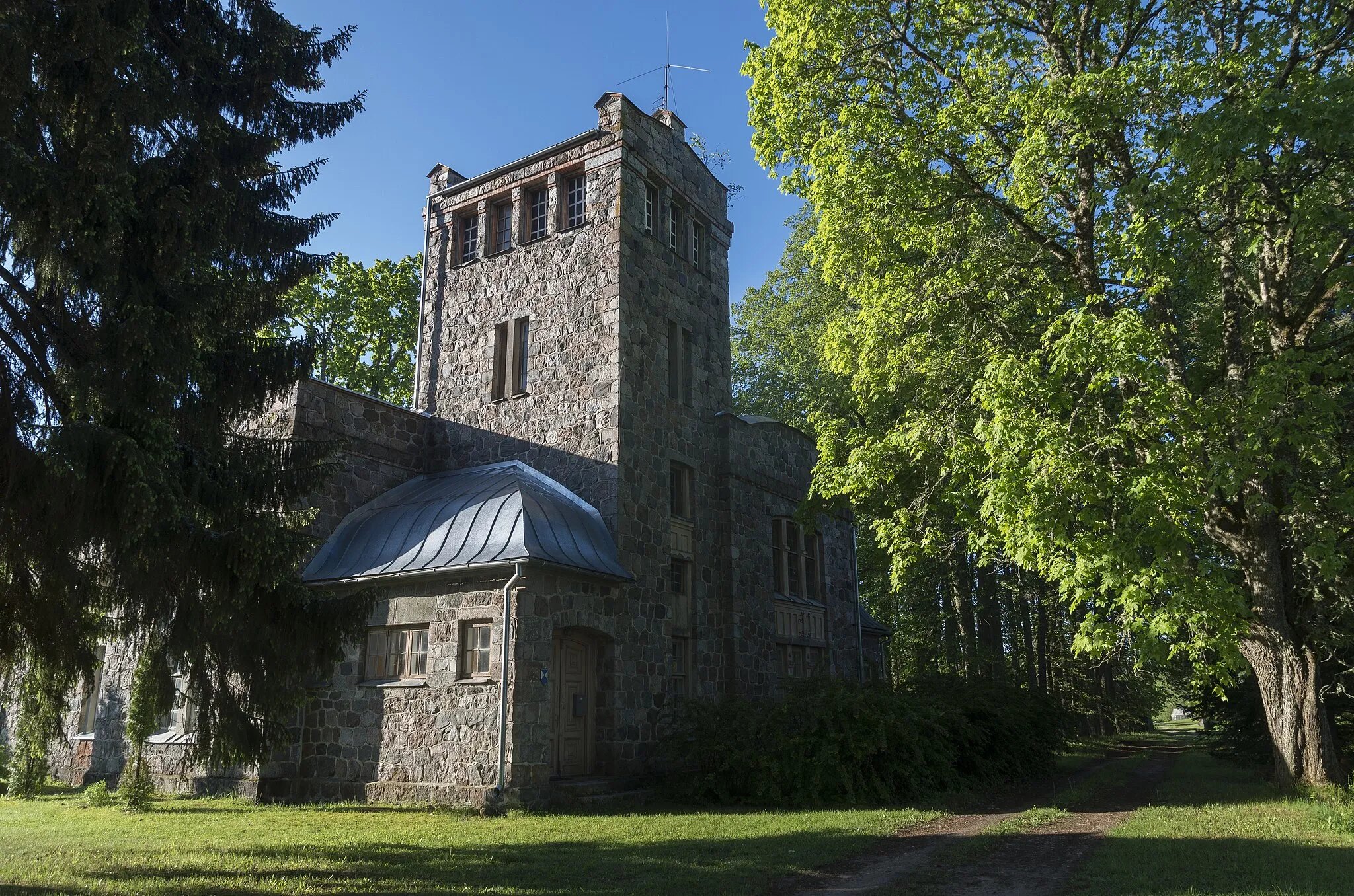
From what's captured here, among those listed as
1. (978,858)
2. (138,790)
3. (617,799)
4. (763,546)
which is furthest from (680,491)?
(978,858)

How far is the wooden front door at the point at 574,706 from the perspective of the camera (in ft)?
47.8

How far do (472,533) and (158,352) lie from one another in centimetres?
798

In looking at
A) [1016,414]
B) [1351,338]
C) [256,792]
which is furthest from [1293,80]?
[256,792]

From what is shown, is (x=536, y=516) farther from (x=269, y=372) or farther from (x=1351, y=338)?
(x=1351, y=338)

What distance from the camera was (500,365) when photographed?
18.2m

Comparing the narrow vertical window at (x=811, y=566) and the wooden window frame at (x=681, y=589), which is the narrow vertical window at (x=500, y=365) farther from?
the narrow vertical window at (x=811, y=566)

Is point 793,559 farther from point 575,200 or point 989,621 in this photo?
point 989,621

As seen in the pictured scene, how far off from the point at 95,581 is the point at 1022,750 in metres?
14.6

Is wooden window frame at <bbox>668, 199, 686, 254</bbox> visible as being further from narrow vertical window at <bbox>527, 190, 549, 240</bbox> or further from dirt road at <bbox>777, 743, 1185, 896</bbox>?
dirt road at <bbox>777, 743, 1185, 896</bbox>

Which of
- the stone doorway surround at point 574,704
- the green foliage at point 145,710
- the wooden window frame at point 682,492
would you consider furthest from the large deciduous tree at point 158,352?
the wooden window frame at point 682,492

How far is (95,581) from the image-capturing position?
295 inches

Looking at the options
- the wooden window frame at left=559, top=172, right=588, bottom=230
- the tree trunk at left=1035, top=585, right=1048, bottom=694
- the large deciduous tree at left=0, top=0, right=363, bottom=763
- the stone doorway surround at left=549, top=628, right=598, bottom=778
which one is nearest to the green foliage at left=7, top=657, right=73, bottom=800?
the large deciduous tree at left=0, top=0, right=363, bottom=763

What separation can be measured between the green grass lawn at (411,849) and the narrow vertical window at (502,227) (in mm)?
10508

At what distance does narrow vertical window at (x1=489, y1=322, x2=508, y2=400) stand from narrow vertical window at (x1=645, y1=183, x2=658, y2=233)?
332 cm
